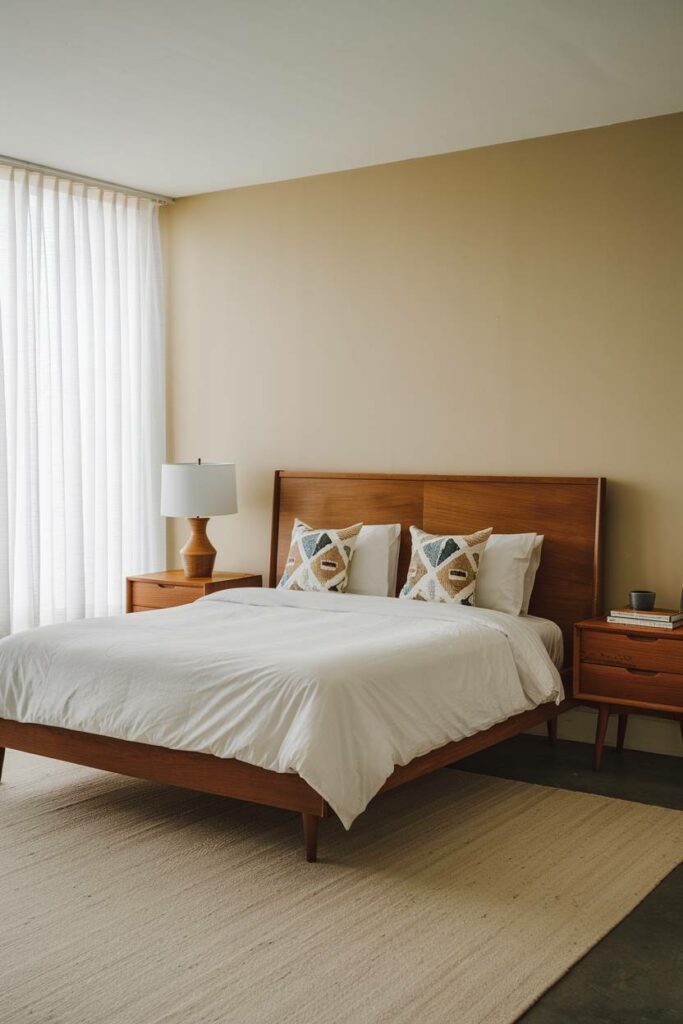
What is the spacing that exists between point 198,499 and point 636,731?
95.9 inches

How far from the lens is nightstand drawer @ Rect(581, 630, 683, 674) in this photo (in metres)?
4.20

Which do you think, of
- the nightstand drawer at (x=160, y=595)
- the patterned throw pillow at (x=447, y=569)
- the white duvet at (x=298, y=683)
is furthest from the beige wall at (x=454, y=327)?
the white duvet at (x=298, y=683)

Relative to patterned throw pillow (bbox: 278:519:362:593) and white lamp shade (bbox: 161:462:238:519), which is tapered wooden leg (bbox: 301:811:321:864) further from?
white lamp shade (bbox: 161:462:238:519)

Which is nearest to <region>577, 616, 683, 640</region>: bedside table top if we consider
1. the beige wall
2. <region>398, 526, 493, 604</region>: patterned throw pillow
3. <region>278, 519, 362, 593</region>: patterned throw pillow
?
the beige wall

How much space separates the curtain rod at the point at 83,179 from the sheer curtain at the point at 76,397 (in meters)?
0.05

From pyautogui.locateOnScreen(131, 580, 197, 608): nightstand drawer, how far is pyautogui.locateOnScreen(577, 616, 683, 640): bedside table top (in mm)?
2006

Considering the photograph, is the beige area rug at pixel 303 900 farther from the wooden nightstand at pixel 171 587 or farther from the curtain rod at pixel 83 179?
the curtain rod at pixel 83 179

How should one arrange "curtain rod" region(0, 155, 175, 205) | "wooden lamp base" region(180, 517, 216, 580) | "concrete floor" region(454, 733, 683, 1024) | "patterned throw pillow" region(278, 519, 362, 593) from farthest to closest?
"wooden lamp base" region(180, 517, 216, 580) < "curtain rod" region(0, 155, 175, 205) < "patterned throw pillow" region(278, 519, 362, 593) < "concrete floor" region(454, 733, 683, 1024)

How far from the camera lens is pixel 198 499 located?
5.58 metres

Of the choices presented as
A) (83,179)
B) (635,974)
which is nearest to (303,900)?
(635,974)

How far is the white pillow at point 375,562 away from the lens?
516 centimetres

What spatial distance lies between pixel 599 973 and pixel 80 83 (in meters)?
3.64

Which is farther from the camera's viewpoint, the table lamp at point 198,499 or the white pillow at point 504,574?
the table lamp at point 198,499

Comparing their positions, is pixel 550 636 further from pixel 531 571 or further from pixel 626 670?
pixel 626 670
